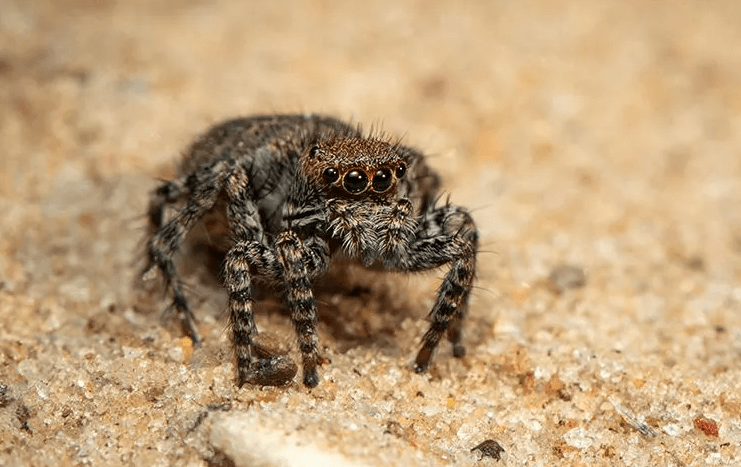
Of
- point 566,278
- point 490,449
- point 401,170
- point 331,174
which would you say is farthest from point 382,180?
point 566,278

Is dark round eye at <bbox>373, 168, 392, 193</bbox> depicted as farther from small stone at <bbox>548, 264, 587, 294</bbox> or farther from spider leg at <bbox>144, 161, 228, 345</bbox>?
small stone at <bbox>548, 264, 587, 294</bbox>

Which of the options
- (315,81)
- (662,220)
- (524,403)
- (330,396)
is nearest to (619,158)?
(662,220)

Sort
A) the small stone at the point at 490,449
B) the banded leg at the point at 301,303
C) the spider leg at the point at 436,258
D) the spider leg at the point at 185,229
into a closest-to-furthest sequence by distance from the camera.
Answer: the small stone at the point at 490,449
the banded leg at the point at 301,303
the spider leg at the point at 436,258
the spider leg at the point at 185,229

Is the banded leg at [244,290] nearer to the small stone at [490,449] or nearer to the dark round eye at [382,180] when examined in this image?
the dark round eye at [382,180]

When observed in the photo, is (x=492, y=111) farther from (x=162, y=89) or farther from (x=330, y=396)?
(x=330, y=396)

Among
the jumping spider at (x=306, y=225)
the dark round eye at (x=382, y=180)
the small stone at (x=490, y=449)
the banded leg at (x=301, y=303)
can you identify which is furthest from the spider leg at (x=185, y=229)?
the small stone at (x=490, y=449)

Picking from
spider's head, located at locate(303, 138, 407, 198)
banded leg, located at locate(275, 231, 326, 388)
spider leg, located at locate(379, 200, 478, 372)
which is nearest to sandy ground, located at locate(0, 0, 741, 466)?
banded leg, located at locate(275, 231, 326, 388)

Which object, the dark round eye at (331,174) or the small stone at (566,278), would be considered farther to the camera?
the small stone at (566,278)

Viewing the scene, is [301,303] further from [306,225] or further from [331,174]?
[331,174]
